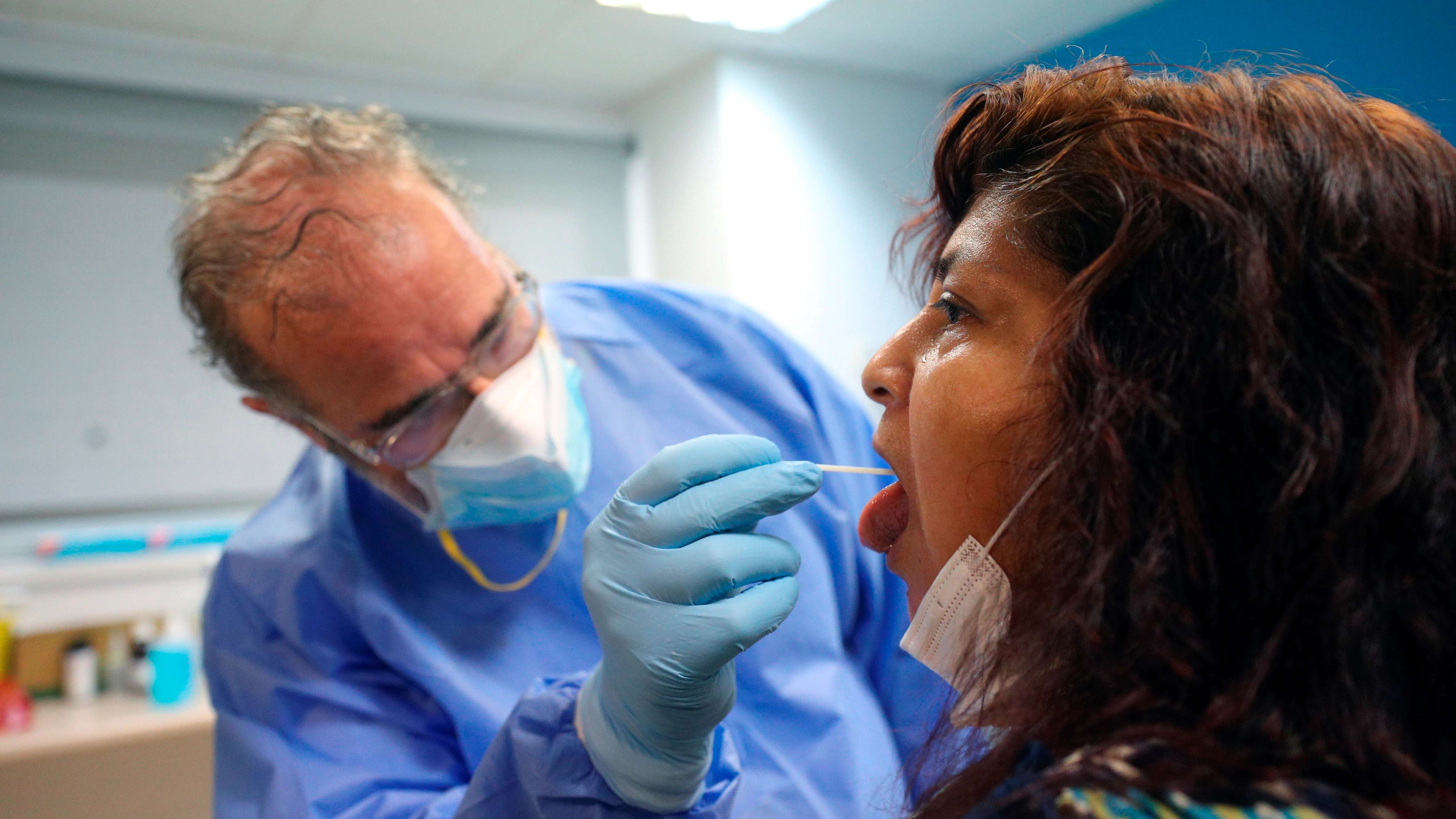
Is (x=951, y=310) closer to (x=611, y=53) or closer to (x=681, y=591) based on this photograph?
(x=681, y=591)

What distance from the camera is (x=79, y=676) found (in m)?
2.61

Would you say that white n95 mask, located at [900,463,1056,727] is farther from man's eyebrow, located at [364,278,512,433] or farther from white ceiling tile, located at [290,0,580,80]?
white ceiling tile, located at [290,0,580,80]

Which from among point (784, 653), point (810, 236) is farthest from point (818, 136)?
point (784, 653)

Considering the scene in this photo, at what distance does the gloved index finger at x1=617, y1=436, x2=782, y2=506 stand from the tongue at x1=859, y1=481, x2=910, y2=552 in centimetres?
13

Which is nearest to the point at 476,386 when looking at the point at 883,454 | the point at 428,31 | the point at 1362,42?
the point at 883,454

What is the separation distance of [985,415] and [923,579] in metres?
0.20

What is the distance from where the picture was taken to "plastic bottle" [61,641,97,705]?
2.61 meters

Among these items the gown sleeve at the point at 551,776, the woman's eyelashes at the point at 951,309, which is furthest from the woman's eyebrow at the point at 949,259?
the gown sleeve at the point at 551,776

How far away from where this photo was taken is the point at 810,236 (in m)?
3.61

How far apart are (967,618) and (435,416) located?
2.77 ft

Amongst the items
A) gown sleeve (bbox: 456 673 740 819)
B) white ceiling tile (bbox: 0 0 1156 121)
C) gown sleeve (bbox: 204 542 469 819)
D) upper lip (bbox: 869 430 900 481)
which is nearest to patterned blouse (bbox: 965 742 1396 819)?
upper lip (bbox: 869 430 900 481)

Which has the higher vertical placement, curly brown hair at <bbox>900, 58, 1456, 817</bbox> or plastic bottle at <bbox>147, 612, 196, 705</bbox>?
curly brown hair at <bbox>900, 58, 1456, 817</bbox>

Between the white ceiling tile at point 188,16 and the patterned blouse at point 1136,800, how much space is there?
10.5 feet

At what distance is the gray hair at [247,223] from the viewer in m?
1.21
